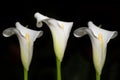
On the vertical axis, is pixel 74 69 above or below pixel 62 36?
below

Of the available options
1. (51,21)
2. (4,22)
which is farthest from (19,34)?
(4,22)

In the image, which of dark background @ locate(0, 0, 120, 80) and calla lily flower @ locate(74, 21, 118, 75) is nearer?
calla lily flower @ locate(74, 21, 118, 75)

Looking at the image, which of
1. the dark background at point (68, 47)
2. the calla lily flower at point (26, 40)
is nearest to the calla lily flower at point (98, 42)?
the calla lily flower at point (26, 40)

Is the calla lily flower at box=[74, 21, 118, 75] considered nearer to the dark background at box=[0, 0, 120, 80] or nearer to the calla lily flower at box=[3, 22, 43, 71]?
the calla lily flower at box=[3, 22, 43, 71]

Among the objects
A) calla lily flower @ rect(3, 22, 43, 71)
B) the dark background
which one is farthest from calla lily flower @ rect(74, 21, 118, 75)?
the dark background

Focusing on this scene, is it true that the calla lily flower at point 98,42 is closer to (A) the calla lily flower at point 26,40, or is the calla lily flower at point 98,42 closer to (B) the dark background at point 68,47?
(A) the calla lily flower at point 26,40

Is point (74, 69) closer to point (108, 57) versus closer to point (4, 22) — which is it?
point (108, 57)

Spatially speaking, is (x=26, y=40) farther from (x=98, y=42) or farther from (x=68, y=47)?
(x=68, y=47)

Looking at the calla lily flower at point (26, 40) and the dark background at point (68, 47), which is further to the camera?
the dark background at point (68, 47)
